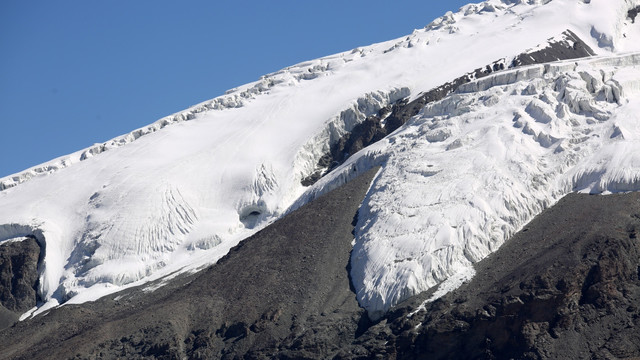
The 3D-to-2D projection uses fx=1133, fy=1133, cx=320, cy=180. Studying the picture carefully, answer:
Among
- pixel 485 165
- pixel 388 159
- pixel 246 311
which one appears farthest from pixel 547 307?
pixel 388 159

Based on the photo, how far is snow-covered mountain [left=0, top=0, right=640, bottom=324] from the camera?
302 ft

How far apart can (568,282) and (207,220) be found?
173 feet

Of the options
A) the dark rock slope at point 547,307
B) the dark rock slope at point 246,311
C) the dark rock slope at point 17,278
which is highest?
the dark rock slope at point 17,278

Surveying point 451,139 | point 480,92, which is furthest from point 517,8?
point 451,139

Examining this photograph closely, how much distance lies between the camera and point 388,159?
108 meters

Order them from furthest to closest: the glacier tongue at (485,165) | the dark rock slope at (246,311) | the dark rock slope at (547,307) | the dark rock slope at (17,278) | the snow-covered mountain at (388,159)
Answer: the dark rock slope at (17,278) < the snow-covered mountain at (388,159) < the glacier tongue at (485,165) < the dark rock slope at (246,311) < the dark rock slope at (547,307)

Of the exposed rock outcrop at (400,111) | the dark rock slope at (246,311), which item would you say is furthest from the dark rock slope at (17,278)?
the exposed rock outcrop at (400,111)

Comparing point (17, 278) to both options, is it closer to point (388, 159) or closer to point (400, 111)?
point (388, 159)

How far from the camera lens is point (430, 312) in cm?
8112

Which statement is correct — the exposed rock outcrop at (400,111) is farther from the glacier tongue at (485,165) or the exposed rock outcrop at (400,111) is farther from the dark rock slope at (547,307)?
the dark rock slope at (547,307)

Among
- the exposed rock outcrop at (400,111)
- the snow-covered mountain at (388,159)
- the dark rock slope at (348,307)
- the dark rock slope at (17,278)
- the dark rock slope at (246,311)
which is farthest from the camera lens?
the exposed rock outcrop at (400,111)

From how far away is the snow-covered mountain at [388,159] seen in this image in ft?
302

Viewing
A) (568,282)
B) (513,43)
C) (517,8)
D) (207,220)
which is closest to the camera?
(568,282)

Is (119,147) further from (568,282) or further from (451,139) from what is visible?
(568,282)
